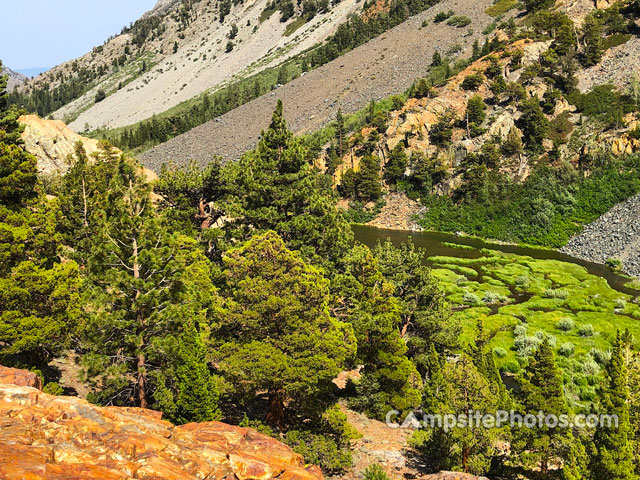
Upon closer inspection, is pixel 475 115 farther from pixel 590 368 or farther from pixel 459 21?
pixel 590 368

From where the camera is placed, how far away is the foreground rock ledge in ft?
30.1

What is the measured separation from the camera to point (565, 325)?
130 feet

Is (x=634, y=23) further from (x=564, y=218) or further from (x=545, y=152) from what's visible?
(x=564, y=218)

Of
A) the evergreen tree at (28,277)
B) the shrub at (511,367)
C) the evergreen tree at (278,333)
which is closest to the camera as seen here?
the evergreen tree at (278,333)

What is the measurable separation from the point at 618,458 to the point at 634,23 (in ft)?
325

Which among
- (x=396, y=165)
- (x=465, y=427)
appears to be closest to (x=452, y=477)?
(x=465, y=427)

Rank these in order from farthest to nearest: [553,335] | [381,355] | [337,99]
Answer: [337,99]
[553,335]
[381,355]

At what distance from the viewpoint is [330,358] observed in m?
20.1

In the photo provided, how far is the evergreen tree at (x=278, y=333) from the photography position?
1911cm

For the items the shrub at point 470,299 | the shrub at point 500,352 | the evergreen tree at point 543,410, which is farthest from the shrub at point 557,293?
the evergreen tree at point 543,410

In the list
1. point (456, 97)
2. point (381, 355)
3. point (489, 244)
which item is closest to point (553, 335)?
point (381, 355)

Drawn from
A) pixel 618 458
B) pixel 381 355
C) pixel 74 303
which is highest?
pixel 74 303

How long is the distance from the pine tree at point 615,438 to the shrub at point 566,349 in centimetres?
1816

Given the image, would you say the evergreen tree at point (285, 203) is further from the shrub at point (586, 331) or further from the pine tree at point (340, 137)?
the pine tree at point (340, 137)
